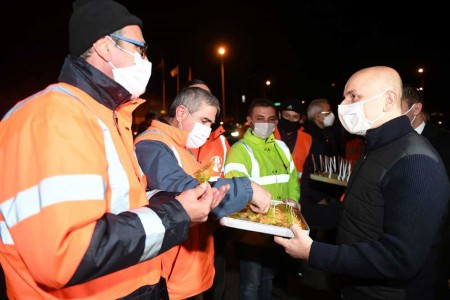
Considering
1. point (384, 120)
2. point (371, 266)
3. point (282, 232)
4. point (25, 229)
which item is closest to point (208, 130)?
point (282, 232)

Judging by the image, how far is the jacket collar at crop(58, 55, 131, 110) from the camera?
1.67 m

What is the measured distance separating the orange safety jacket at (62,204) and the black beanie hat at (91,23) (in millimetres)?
327

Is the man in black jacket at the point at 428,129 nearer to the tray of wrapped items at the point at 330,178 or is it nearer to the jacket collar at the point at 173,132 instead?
the tray of wrapped items at the point at 330,178

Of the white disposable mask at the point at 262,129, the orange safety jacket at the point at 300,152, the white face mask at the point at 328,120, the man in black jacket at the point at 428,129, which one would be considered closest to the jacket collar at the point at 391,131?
the man in black jacket at the point at 428,129

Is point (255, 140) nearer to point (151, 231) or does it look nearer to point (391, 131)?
point (391, 131)

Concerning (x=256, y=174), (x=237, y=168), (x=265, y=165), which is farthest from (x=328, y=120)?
(x=237, y=168)

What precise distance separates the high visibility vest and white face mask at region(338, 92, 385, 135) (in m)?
1.90

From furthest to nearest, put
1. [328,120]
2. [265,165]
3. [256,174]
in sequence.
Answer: [328,120], [265,165], [256,174]

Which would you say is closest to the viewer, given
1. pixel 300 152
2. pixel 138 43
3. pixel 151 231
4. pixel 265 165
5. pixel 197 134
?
pixel 151 231

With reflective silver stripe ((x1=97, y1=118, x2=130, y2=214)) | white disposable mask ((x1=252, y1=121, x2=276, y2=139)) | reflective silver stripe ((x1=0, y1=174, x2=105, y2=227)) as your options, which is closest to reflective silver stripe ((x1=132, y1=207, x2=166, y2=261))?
reflective silver stripe ((x1=97, y1=118, x2=130, y2=214))

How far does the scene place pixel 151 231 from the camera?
4.60ft

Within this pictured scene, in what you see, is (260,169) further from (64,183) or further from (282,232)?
(64,183)

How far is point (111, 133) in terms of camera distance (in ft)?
5.28

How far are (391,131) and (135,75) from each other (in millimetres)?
1878
